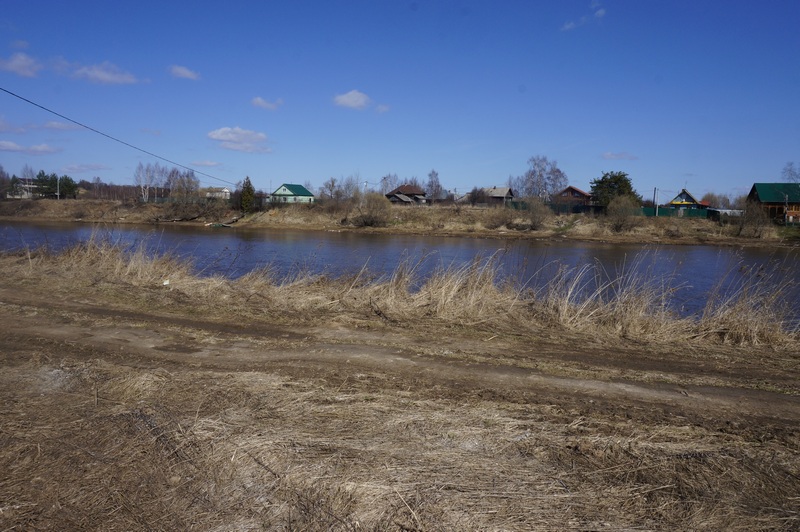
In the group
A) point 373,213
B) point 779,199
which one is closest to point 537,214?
point 373,213

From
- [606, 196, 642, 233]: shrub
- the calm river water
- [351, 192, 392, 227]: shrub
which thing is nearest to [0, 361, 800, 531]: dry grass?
the calm river water

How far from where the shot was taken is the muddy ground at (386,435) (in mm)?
3205

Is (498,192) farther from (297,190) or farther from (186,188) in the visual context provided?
(186,188)

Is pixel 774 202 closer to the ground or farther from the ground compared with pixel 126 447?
farther from the ground

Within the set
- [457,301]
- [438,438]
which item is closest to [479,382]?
[438,438]

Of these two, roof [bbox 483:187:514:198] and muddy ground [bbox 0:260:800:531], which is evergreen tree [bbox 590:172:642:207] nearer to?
roof [bbox 483:187:514:198]

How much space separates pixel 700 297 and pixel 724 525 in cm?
1728

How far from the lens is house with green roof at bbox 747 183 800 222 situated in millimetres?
57375

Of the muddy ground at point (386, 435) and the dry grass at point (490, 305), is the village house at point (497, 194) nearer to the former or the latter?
the dry grass at point (490, 305)

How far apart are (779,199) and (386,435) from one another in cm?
7084

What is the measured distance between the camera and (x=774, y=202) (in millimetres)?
60375

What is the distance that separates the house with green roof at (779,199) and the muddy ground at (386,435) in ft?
203

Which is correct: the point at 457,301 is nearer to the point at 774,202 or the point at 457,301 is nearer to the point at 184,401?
the point at 184,401

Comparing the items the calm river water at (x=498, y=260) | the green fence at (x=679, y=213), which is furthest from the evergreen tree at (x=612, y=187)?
the calm river water at (x=498, y=260)
